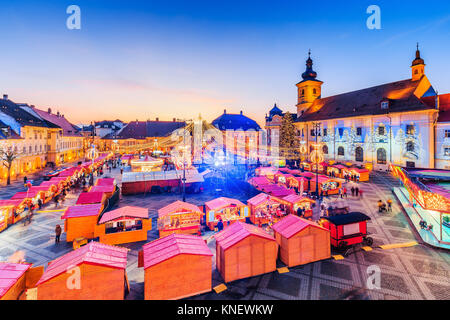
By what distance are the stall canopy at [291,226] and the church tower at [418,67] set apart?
133ft

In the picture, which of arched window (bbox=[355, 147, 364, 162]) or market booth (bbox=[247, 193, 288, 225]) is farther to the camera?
arched window (bbox=[355, 147, 364, 162])

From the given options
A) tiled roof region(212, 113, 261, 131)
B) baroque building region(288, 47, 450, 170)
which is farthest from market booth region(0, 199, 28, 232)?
tiled roof region(212, 113, 261, 131)

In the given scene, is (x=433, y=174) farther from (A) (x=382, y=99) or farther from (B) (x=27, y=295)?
(B) (x=27, y=295)

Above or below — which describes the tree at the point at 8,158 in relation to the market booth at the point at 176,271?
above

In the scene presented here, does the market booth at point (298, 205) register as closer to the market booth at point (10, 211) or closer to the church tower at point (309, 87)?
the market booth at point (10, 211)

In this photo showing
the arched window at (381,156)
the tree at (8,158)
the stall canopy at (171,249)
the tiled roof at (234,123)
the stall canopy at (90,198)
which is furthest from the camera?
the tiled roof at (234,123)

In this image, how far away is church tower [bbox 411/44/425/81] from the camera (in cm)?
3603

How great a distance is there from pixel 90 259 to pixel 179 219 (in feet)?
22.7

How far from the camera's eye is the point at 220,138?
85.2 meters

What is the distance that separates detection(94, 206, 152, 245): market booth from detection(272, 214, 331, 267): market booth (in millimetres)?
8093

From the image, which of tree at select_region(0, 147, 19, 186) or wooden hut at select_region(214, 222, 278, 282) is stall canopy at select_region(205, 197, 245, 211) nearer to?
wooden hut at select_region(214, 222, 278, 282)

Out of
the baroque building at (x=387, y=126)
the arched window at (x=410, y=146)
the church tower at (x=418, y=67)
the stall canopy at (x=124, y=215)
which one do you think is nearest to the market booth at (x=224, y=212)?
the stall canopy at (x=124, y=215)

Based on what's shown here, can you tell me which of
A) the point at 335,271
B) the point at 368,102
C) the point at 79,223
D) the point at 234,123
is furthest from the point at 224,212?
the point at 234,123

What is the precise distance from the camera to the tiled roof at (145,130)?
74.3m
